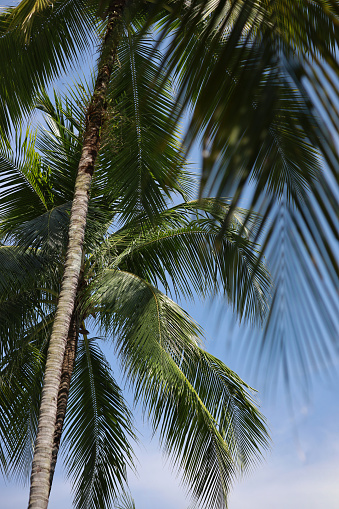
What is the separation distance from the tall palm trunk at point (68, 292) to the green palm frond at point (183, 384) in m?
1.40

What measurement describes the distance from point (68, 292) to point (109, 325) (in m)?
2.34

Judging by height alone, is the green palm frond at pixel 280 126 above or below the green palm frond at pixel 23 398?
below

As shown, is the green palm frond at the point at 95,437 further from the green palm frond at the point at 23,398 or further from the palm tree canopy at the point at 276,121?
the palm tree canopy at the point at 276,121

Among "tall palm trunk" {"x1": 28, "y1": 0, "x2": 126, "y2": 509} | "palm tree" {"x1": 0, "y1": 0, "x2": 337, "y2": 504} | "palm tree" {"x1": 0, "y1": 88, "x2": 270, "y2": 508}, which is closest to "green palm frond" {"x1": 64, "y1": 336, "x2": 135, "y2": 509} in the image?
"palm tree" {"x1": 0, "y1": 88, "x2": 270, "y2": 508}

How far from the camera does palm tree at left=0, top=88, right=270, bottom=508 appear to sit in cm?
599

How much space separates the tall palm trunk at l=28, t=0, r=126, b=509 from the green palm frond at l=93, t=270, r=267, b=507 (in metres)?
1.40

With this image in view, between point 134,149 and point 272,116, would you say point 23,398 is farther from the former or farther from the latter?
point 272,116

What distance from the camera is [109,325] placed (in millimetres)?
6922

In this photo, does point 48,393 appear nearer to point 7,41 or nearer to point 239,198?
point 239,198

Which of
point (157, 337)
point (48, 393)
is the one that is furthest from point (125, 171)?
point (48, 393)

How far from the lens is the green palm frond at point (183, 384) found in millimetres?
5883

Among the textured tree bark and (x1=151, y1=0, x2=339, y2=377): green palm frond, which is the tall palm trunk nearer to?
the textured tree bark

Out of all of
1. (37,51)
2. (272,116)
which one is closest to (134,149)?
(37,51)

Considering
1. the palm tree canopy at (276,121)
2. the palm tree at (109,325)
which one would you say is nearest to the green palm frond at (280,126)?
the palm tree canopy at (276,121)
